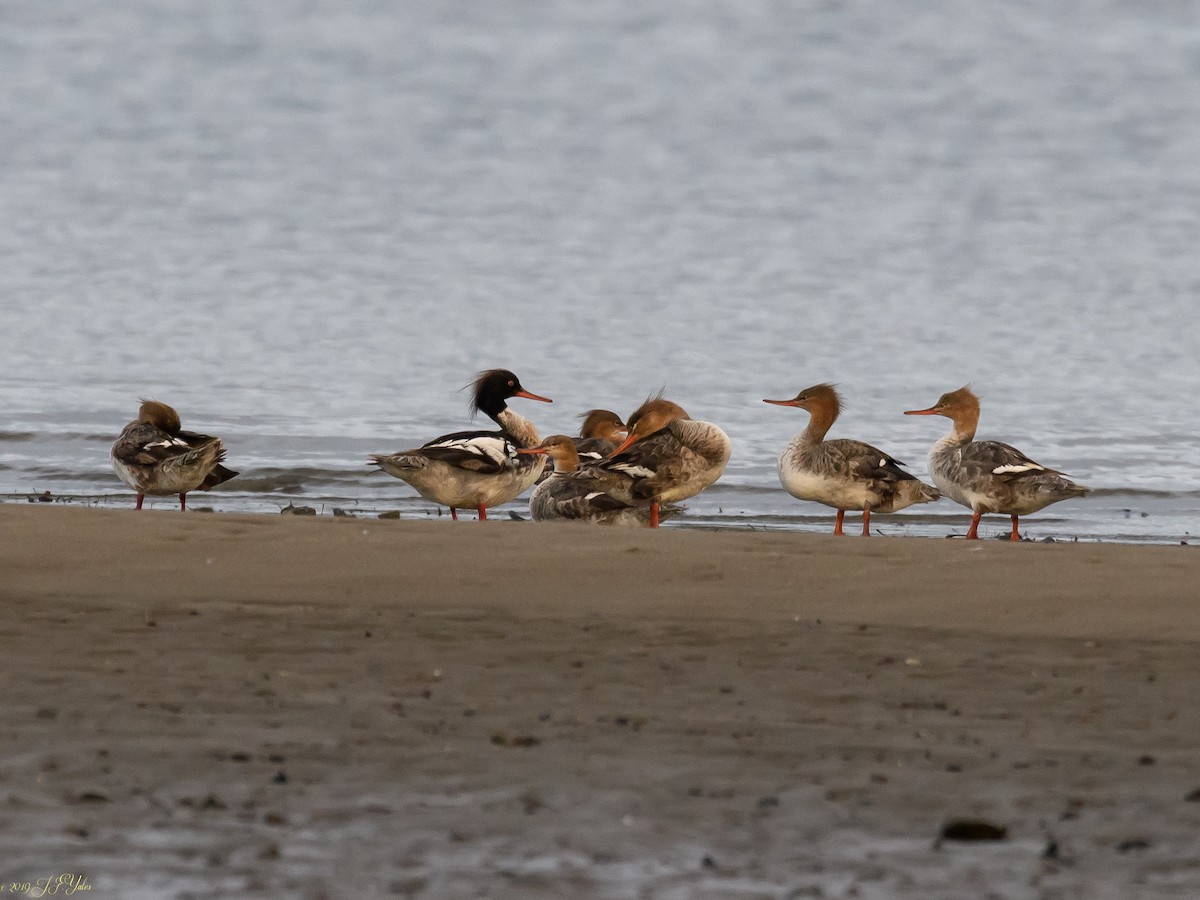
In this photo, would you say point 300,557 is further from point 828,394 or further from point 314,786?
point 828,394

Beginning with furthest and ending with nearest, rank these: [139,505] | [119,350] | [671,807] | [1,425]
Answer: [119,350], [1,425], [139,505], [671,807]

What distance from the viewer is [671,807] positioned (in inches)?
171

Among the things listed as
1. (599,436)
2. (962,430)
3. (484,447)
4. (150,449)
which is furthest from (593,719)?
(599,436)

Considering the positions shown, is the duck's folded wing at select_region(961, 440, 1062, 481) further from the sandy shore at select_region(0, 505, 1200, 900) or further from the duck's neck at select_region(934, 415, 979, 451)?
the sandy shore at select_region(0, 505, 1200, 900)

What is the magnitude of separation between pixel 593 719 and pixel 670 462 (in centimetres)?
721

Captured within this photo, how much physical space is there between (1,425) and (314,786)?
1618 centimetres

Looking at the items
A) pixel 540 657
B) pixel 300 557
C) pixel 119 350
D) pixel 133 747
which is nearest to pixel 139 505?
pixel 300 557

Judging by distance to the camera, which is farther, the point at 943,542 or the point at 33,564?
the point at 943,542

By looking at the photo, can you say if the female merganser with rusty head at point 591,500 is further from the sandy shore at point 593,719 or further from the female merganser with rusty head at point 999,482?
the sandy shore at point 593,719

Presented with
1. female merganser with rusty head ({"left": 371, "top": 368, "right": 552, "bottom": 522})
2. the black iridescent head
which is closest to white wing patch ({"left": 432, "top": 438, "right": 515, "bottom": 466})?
female merganser with rusty head ({"left": 371, "top": 368, "right": 552, "bottom": 522})

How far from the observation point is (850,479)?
1227 cm

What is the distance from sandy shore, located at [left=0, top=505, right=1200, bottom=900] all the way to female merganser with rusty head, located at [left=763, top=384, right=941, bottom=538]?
3804mm

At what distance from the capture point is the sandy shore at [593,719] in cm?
391

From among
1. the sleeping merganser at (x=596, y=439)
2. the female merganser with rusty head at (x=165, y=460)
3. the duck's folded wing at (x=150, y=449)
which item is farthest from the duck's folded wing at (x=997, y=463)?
the duck's folded wing at (x=150, y=449)
